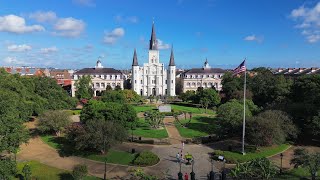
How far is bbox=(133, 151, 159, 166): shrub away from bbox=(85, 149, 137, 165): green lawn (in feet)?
3.38

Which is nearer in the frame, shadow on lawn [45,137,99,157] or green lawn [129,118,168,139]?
shadow on lawn [45,137,99,157]

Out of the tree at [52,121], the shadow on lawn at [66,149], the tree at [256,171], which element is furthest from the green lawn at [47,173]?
the tree at [256,171]

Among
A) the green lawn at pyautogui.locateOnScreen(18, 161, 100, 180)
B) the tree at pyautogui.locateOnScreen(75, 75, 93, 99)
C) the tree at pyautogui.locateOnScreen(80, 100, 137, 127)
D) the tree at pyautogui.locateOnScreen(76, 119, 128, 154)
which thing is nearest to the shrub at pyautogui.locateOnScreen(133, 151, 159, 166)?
the tree at pyautogui.locateOnScreen(76, 119, 128, 154)

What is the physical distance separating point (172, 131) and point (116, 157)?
47.0ft

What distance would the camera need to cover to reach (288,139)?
119 feet

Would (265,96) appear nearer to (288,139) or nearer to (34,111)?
(288,139)

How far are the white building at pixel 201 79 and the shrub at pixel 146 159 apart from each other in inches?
2927

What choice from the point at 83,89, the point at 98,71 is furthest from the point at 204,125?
the point at 98,71

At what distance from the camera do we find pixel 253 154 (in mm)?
30828

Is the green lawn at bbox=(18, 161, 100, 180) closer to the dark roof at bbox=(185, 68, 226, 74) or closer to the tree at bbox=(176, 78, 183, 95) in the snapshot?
the dark roof at bbox=(185, 68, 226, 74)

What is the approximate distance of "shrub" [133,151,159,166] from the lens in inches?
1109

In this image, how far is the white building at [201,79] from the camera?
337 ft

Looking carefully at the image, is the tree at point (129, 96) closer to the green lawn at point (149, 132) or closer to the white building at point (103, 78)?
the green lawn at point (149, 132)

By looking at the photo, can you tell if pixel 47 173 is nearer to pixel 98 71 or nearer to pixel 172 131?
pixel 172 131
